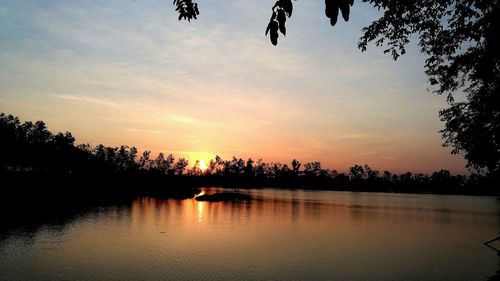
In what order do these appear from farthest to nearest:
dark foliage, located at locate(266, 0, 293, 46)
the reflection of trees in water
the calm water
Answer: the reflection of trees in water < the calm water < dark foliage, located at locate(266, 0, 293, 46)

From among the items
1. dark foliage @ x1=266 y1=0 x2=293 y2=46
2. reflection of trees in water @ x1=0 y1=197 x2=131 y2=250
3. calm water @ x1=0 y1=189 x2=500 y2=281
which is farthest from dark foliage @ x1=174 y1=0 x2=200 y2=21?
reflection of trees in water @ x1=0 y1=197 x2=131 y2=250

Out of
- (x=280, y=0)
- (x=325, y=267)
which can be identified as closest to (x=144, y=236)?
(x=325, y=267)

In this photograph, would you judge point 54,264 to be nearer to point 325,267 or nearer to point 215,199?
point 325,267

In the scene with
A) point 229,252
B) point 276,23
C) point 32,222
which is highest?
point 276,23

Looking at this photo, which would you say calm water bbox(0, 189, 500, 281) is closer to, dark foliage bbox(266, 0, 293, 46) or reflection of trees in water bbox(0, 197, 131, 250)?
reflection of trees in water bbox(0, 197, 131, 250)

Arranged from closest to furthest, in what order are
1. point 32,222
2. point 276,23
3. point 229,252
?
point 276,23 < point 229,252 < point 32,222

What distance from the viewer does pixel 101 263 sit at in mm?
29578

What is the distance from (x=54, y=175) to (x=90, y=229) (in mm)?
62783

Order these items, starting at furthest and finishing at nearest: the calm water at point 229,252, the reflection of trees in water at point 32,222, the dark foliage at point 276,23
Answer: the reflection of trees in water at point 32,222, the calm water at point 229,252, the dark foliage at point 276,23

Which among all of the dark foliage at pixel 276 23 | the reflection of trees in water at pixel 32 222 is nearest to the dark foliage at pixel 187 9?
the dark foliage at pixel 276 23

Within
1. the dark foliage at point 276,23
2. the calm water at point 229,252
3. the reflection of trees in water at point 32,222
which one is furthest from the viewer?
the reflection of trees in water at point 32,222

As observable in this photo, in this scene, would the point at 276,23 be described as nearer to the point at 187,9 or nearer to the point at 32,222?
the point at 187,9

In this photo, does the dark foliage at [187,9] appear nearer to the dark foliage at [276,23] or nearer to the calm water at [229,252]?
the dark foliage at [276,23]

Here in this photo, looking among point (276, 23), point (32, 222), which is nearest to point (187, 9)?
point (276, 23)
